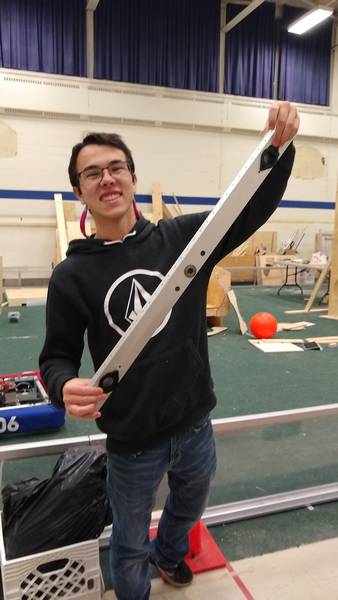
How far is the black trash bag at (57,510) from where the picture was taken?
1.27 meters

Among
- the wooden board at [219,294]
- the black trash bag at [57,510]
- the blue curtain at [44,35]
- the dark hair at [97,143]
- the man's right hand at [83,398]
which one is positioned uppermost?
the blue curtain at [44,35]

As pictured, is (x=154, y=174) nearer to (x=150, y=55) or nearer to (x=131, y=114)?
(x=131, y=114)

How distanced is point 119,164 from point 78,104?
25.3 ft

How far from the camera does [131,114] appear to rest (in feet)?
26.9

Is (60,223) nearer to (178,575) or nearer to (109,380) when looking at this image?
(178,575)

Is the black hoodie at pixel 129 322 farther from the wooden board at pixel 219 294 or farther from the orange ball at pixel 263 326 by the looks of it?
the wooden board at pixel 219 294

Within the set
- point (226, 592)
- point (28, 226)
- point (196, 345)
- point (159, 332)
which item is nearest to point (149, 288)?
point (159, 332)

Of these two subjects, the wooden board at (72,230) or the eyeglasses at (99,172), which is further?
the wooden board at (72,230)

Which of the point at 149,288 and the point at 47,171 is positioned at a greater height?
the point at 47,171

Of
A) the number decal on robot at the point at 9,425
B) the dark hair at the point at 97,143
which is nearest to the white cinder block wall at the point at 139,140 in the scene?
the number decal on robot at the point at 9,425

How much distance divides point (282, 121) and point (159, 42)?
847 centimetres

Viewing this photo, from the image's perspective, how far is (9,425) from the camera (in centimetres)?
246

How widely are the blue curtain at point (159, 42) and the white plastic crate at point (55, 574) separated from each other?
833 centimetres

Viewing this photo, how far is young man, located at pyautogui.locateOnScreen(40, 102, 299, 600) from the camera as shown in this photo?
1064 millimetres
